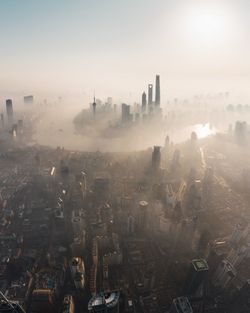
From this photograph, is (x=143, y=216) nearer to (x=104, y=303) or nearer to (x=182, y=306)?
(x=182, y=306)

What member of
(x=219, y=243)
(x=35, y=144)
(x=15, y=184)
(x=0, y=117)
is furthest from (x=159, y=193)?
(x=0, y=117)

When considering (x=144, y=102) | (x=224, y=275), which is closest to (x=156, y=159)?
(x=224, y=275)

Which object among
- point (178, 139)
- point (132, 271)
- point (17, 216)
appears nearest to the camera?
point (132, 271)

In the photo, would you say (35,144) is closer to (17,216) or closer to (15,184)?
(15,184)

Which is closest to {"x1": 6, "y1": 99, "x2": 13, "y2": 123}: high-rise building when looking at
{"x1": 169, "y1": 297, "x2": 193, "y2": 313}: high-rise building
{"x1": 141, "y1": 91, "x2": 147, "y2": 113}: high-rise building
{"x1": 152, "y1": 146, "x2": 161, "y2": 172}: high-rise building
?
{"x1": 141, "y1": 91, "x2": 147, "y2": 113}: high-rise building

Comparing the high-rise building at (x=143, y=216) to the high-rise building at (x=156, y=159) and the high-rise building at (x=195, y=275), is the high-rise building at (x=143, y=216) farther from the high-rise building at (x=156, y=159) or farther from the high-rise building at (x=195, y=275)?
the high-rise building at (x=156, y=159)

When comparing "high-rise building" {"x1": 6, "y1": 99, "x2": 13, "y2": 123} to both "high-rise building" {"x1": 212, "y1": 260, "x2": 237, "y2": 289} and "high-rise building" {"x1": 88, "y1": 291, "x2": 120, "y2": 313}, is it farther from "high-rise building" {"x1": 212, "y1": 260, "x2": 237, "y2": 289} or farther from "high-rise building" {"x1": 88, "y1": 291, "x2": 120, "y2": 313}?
"high-rise building" {"x1": 212, "y1": 260, "x2": 237, "y2": 289}

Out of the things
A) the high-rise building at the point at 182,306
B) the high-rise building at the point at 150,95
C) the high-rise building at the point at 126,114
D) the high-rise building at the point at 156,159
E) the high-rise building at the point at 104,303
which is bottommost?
the high-rise building at the point at 182,306

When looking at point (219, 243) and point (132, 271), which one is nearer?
point (132, 271)

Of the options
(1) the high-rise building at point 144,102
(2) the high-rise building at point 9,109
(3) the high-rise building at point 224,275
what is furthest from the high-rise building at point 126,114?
(3) the high-rise building at point 224,275
